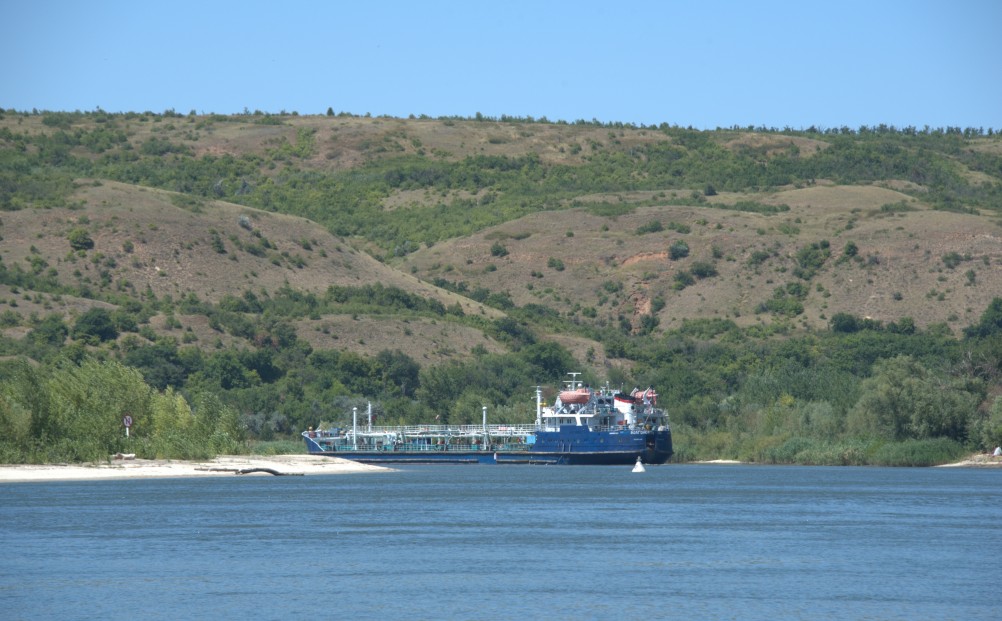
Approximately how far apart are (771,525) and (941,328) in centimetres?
10193

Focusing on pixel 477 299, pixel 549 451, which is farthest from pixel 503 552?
pixel 477 299

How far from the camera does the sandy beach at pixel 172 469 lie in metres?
78.1

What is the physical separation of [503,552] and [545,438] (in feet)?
233

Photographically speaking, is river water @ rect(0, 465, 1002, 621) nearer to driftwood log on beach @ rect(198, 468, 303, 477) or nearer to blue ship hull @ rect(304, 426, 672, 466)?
driftwood log on beach @ rect(198, 468, 303, 477)

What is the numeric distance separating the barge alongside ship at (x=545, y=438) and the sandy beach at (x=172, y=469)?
13.4 meters

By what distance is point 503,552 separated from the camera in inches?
2000

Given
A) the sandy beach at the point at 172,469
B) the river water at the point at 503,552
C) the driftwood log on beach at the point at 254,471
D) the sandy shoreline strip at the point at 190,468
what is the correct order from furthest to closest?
the driftwood log on beach at the point at 254,471, the sandy shoreline strip at the point at 190,468, the sandy beach at the point at 172,469, the river water at the point at 503,552

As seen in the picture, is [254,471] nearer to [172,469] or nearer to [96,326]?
[172,469]

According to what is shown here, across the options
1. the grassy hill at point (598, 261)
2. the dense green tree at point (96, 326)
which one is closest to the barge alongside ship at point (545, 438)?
the dense green tree at point (96, 326)

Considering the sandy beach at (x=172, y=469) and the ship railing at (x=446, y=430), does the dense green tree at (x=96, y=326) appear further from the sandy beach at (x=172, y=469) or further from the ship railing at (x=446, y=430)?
the sandy beach at (x=172, y=469)

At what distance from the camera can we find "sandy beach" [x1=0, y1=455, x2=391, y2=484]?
256ft

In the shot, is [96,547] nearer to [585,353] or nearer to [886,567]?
[886,567]

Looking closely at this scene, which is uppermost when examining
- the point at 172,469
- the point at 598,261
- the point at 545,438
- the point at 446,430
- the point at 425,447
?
the point at 598,261

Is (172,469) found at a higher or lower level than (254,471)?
higher
